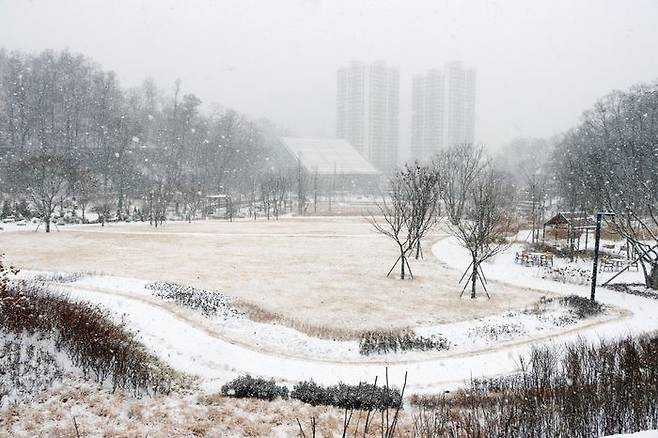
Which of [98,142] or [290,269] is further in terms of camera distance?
[98,142]

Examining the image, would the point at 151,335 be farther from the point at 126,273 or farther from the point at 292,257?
the point at 292,257

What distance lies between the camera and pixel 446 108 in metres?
117

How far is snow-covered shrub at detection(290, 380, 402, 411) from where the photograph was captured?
876cm

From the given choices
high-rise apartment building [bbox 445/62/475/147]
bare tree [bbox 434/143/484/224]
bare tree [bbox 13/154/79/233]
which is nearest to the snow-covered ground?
bare tree [bbox 434/143/484/224]

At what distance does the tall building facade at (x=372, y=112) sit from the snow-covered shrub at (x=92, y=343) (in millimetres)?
115196

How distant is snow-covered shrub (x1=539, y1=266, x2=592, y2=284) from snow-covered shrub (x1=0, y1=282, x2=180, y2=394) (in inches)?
728

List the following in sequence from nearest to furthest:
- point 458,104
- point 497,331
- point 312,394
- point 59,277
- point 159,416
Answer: point 159,416 → point 312,394 → point 497,331 → point 59,277 → point 458,104

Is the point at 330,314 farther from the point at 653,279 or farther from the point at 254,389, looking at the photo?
the point at 653,279

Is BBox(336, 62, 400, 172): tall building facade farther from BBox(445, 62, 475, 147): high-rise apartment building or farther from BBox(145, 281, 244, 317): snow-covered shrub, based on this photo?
BBox(145, 281, 244, 317): snow-covered shrub

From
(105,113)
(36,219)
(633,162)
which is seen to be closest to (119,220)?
(36,219)

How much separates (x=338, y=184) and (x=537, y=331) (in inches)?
3118

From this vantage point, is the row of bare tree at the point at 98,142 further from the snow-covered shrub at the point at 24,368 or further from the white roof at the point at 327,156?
the snow-covered shrub at the point at 24,368

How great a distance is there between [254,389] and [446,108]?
379ft

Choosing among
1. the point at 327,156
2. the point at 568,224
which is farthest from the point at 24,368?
the point at 327,156
